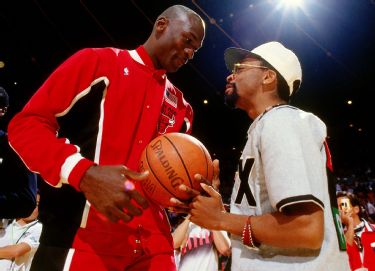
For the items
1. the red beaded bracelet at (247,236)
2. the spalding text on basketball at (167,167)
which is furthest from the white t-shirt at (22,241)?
the red beaded bracelet at (247,236)

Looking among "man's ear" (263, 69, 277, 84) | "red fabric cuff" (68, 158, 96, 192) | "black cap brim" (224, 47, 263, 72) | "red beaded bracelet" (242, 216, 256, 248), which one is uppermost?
"black cap brim" (224, 47, 263, 72)

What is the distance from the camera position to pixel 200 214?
2.08 meters

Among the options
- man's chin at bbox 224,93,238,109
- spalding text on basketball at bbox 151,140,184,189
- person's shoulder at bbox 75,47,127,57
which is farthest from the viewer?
man's chin at bbox 224,93,238,109

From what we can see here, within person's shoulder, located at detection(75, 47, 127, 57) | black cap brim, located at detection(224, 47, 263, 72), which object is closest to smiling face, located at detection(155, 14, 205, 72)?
black cap brim, located at detection(224, 47, 263, 72)

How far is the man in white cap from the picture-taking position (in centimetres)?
182

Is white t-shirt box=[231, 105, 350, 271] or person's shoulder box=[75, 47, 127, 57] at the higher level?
person's shoulder box=[75, 47, 127, 57]

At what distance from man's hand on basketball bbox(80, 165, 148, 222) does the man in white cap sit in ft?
1.78

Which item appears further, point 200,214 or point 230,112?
point 230,112

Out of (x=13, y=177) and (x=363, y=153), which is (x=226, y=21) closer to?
(x=13, y=177)

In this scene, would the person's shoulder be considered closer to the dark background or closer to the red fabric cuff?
the red fabric cuff

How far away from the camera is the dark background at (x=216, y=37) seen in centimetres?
1104

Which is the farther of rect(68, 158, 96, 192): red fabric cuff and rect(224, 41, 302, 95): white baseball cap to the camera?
rect(224, 41, 302, 95): white baseball cap

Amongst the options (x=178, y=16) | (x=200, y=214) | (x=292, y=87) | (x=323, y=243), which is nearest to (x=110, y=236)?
(x=200, y=214)

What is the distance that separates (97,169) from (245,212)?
91cm
